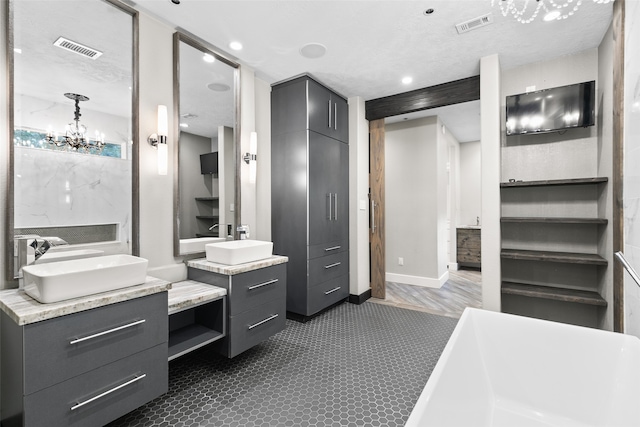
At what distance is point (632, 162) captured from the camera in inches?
73.6

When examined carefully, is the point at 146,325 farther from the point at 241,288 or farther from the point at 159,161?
the point at 159,161

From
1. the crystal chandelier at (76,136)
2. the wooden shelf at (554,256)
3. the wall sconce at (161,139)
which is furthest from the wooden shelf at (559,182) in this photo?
the crystal chandelier at (76,136)

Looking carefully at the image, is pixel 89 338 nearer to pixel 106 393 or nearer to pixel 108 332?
pixel 108 332

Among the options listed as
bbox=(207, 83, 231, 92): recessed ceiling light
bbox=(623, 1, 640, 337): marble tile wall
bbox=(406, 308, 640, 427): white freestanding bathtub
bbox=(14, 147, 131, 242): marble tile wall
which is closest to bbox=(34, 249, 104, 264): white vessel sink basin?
bbox=(14, 147, 131, 242): marble tile wall

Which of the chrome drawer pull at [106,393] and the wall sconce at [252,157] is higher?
the wall sconce at [252,157]

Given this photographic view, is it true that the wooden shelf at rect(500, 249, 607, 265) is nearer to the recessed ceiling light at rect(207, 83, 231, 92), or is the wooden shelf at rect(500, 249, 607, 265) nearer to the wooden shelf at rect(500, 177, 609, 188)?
the wooden shelf at rect(500, 177, 609, 188)

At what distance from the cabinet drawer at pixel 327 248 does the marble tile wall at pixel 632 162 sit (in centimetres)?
237

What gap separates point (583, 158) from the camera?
2795mm

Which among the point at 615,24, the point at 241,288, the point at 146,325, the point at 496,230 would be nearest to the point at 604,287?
the point at 496,230

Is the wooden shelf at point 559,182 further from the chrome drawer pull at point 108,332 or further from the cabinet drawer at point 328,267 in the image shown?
the chrome drawer pull at point 108,332

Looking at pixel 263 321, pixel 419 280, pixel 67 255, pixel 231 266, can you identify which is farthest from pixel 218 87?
pixel 419 280

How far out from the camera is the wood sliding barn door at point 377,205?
404 cm

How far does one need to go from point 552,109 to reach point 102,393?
3784 mm

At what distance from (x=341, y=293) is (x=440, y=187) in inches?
91.7
